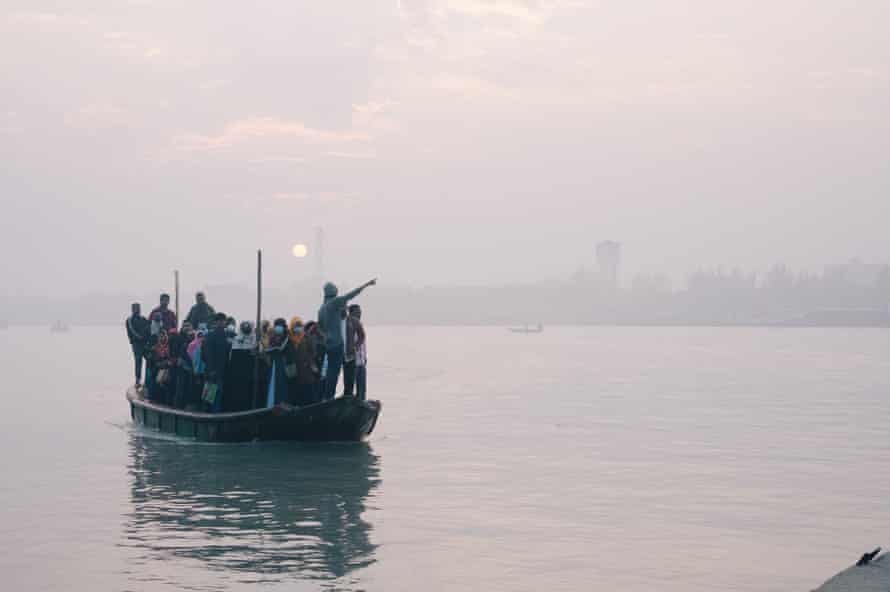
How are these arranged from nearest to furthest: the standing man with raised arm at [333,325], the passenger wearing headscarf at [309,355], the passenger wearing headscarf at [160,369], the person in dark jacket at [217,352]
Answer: the standing man with raised arm at [333,325]
the passenger wearing headscarf at [309,355]
the person in dark jacket at [217,352]
the passenger wearing headscarf at [160,369]

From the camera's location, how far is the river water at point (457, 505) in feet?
46.2

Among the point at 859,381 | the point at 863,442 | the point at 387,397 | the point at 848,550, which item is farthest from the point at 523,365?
the point at 848,550

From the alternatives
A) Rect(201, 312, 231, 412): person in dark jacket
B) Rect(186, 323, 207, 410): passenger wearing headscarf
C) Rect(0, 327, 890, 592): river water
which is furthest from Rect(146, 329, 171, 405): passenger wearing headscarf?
Rect(201, 312, 231, 412): person in dark jacket

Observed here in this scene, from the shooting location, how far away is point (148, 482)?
21.8 meters

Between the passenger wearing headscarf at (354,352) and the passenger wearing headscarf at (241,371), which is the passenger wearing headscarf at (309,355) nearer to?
the passenger wearing headscarf at (354,352)

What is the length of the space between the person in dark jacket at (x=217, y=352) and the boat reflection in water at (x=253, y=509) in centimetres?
148

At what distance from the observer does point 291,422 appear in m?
24.7

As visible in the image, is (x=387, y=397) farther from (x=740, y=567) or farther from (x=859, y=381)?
(x=740, y=567)

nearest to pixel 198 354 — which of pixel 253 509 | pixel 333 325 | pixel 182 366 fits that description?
pixel 182 366

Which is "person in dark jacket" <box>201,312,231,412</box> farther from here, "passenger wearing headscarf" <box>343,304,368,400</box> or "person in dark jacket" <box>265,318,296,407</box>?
"passenger wearing headscarf" <box>343,304,368,400</box>

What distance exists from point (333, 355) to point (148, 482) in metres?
4.40

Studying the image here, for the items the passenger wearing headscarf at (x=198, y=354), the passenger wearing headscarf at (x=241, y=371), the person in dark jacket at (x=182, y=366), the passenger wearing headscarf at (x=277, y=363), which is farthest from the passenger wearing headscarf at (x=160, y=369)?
the passenger wearing headscarf at (x=277, y=363)

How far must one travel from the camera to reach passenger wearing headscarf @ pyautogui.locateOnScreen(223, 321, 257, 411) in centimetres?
2486

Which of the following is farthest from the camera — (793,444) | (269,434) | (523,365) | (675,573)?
(523,365)
